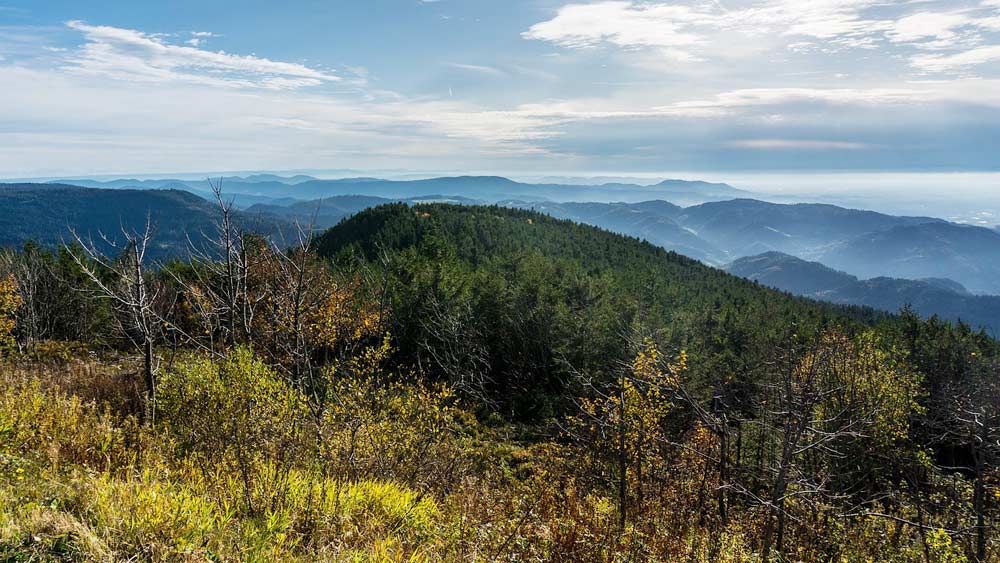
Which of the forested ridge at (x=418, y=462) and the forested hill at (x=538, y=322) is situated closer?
the forested ridge at (x=418, y=462)

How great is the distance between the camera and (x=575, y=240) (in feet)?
390

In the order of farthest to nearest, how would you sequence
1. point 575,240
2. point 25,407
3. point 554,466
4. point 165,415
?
1. point 575,240
2. point 554,466
3. point 165,415
4. point 25,407

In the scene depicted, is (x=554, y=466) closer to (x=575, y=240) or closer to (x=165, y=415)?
(x=165, y=415)

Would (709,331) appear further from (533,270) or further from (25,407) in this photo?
(25,407)

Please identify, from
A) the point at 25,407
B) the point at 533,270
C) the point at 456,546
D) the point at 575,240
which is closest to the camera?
the point at 456,546

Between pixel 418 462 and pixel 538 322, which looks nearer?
pixel 418 462

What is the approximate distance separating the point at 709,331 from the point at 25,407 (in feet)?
183

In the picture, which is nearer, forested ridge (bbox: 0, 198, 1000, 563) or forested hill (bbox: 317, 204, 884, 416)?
forested ridge (bbox: 0, 198, 1000, 563)

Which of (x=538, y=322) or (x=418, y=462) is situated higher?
(x=418, y=462)

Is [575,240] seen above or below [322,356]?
above

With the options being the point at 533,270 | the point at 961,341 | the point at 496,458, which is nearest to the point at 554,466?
the point at 496,458

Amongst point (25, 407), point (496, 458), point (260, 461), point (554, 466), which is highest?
point (25, 407)

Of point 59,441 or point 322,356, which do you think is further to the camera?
point 322,356

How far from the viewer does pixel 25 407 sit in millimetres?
8578
